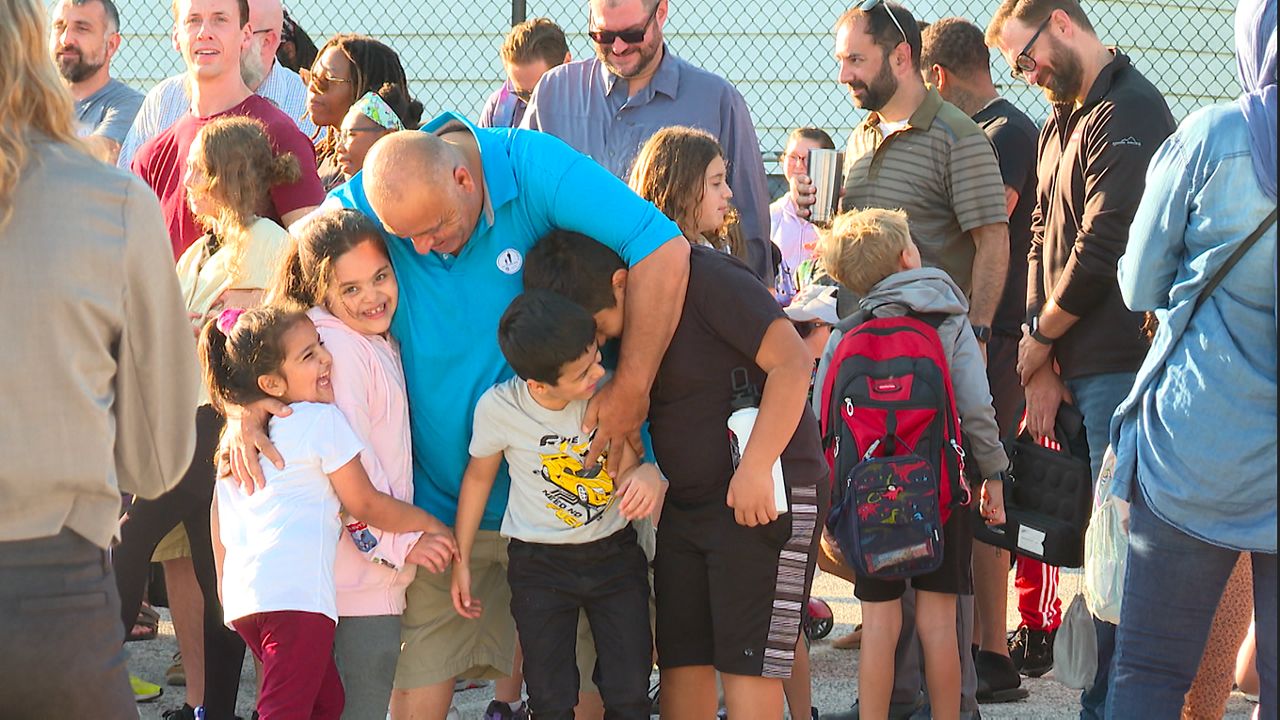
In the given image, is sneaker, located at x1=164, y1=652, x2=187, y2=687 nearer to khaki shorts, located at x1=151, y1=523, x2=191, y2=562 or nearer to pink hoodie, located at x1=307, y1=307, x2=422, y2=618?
khaki shorts, located at x1=151, y1=523, x2=191, y2=562

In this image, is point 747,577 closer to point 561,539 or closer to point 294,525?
point 561,539

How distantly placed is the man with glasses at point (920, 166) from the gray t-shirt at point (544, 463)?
1572 millimetres

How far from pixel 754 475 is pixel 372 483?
2.85 ft

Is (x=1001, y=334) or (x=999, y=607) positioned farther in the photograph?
(x=1001, y=334)

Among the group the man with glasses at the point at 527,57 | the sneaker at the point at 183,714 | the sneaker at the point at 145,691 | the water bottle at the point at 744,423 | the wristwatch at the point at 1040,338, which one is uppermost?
the water bottle at the point at 744,423

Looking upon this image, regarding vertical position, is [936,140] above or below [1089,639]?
above

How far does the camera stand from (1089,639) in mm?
4023

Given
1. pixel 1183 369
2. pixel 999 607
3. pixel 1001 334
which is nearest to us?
pixel 1183 369

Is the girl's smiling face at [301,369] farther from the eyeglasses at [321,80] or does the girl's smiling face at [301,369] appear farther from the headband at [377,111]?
the eyeglasses at [321,80]

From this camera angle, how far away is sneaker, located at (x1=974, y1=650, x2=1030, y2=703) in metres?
4.54

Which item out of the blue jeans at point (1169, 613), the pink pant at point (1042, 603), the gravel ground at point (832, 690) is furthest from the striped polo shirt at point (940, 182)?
the blue jeans at point (1169, 613)

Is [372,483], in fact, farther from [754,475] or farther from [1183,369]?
[1183,369]

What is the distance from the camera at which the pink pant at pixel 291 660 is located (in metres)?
3.16

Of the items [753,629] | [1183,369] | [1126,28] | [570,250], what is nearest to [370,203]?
[570,250]
